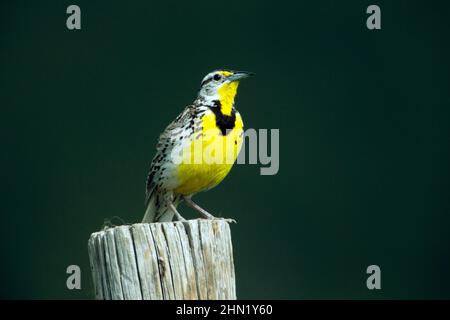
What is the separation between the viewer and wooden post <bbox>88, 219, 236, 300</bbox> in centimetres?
305

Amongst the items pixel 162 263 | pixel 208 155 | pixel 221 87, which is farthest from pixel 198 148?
pixel 162 263

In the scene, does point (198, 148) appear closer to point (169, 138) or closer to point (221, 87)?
point (169, 138)

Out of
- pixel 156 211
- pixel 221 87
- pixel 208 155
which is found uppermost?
→ pixel 221 87

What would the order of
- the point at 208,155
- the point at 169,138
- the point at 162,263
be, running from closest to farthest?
the point at 162,263 → the point at 208,155 → the point at 169,138

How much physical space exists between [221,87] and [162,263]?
4.73ft

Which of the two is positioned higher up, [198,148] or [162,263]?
[198,148]

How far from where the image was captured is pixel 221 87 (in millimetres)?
4395

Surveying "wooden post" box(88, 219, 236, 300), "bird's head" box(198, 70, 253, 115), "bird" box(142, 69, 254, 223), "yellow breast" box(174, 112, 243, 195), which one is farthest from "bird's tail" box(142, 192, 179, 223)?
"wooden post" box(88, 219, 236, 300)

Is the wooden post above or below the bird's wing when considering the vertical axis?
below

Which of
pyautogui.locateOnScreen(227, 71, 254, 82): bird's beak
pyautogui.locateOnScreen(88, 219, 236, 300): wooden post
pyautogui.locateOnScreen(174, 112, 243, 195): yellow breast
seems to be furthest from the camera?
pyautogui.locateOnScreen(227, 71, 254, 82): bird's beak

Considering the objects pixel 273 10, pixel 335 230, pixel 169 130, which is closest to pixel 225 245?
pixel 169 130

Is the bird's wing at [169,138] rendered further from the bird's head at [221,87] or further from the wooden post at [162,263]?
the wooden post at [162,263]

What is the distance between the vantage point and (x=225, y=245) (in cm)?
317

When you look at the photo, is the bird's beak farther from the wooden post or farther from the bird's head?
the wooden post
